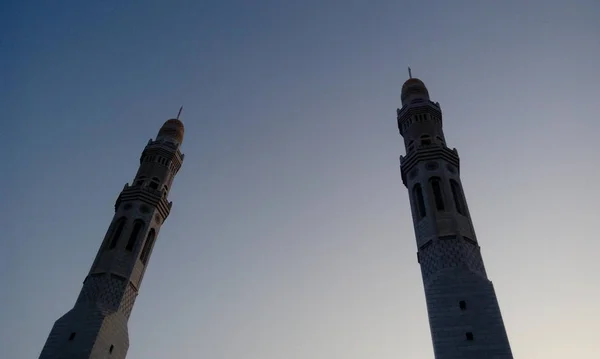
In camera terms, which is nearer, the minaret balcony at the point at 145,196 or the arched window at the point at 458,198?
the arched window at the point at 458,198

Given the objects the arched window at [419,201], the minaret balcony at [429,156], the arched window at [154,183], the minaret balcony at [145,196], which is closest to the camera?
the arched window at [419,201]

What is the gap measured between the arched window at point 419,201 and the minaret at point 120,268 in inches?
849

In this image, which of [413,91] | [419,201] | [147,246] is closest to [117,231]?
[147,246]

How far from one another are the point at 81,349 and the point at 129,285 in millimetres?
6309

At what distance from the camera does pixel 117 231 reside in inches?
1567

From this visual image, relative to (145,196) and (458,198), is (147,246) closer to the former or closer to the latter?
(145,196)

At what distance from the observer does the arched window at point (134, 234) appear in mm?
39100

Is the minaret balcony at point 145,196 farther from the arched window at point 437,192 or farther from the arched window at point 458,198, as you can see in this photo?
the arched window at point 458,198

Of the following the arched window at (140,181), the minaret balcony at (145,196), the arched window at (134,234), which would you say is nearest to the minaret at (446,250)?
the minaret balcony at (145,196)

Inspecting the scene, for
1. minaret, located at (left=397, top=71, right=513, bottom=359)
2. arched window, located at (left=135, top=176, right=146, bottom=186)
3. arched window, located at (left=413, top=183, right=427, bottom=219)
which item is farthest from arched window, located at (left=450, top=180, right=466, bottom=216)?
arched window, located at (left=135, top=176, right=146, bottom=186)

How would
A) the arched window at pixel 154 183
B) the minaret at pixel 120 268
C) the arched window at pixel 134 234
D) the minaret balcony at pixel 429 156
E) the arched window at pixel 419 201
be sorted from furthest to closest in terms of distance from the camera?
the arched window at pixel 154 183 < the arched window at pixel 134 234 < the minaret balcony at pixel 429 156 < the arched window at pixel 419 201 < the minaret at pixel 120 268

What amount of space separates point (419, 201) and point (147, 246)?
22289 mm

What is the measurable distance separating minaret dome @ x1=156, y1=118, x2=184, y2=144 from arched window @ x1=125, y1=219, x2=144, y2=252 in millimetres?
11927

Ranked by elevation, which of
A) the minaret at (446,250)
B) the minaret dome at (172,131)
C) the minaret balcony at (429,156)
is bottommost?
the minaret at (446,250)
